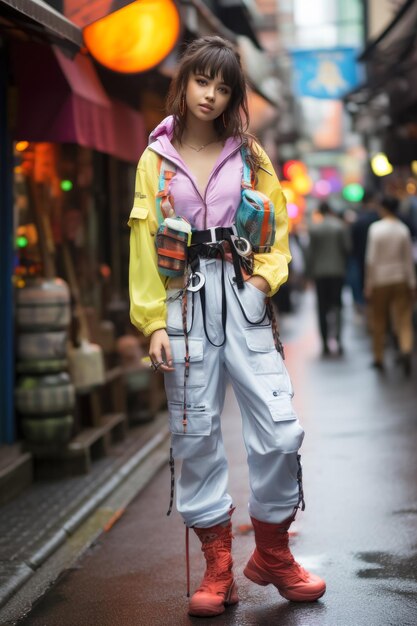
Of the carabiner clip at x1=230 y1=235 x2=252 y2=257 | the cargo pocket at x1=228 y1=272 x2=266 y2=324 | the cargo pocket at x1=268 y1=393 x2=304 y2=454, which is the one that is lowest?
the cargo pocket at x1=268 y1=393 x2=304 y2=454

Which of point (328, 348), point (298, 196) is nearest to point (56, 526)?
point (328, 348)

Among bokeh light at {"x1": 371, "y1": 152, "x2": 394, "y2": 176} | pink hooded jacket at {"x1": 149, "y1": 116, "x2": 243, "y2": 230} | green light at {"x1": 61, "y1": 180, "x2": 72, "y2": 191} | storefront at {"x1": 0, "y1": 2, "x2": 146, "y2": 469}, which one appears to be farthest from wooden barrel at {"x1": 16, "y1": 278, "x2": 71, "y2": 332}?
bokeh light at {"x1": 371, "y1": 152, "x2": 394, "y2": 176}

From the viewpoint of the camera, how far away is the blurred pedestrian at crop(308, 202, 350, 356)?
→ 54.7 feet

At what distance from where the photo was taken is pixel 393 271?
1352cm

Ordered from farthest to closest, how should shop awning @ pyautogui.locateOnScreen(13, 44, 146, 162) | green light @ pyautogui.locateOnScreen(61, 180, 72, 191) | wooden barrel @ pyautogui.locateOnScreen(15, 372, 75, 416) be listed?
1. green light @ pyautogui.locateOnScreen(61, 180, 72, 191)
2. wooden barrel @ pyautogui.locateOnScreen(15, 372, 75, 416)
3. shop awning @ pyautogui.locateOnScreen(13, 44, 146, 162)

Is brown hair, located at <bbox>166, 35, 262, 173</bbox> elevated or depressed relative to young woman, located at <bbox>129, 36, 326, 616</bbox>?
elevated

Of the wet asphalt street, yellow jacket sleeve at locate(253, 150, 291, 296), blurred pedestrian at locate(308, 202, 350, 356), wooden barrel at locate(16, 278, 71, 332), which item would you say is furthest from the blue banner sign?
yellow jacket sleeve at locate(253, 150, 291, 296)

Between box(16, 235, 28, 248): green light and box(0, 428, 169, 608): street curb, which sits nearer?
box(0, 428, 169, 608): street curb

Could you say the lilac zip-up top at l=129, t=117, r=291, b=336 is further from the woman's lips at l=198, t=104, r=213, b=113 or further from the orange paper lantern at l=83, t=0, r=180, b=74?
the orange paper lantern at l=83, t=0, r=180, b=74

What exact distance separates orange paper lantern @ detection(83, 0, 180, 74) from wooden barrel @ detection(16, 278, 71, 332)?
66.0 inches

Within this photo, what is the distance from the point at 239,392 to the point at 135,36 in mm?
4336

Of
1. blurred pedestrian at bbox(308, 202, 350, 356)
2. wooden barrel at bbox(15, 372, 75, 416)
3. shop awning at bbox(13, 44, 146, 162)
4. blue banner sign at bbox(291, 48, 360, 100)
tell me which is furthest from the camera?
blue banner sign at bbox(291, 48, 360, 100)

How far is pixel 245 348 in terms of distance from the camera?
15.4 feet

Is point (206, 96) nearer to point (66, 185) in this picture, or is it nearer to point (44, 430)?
point (44, 430)
